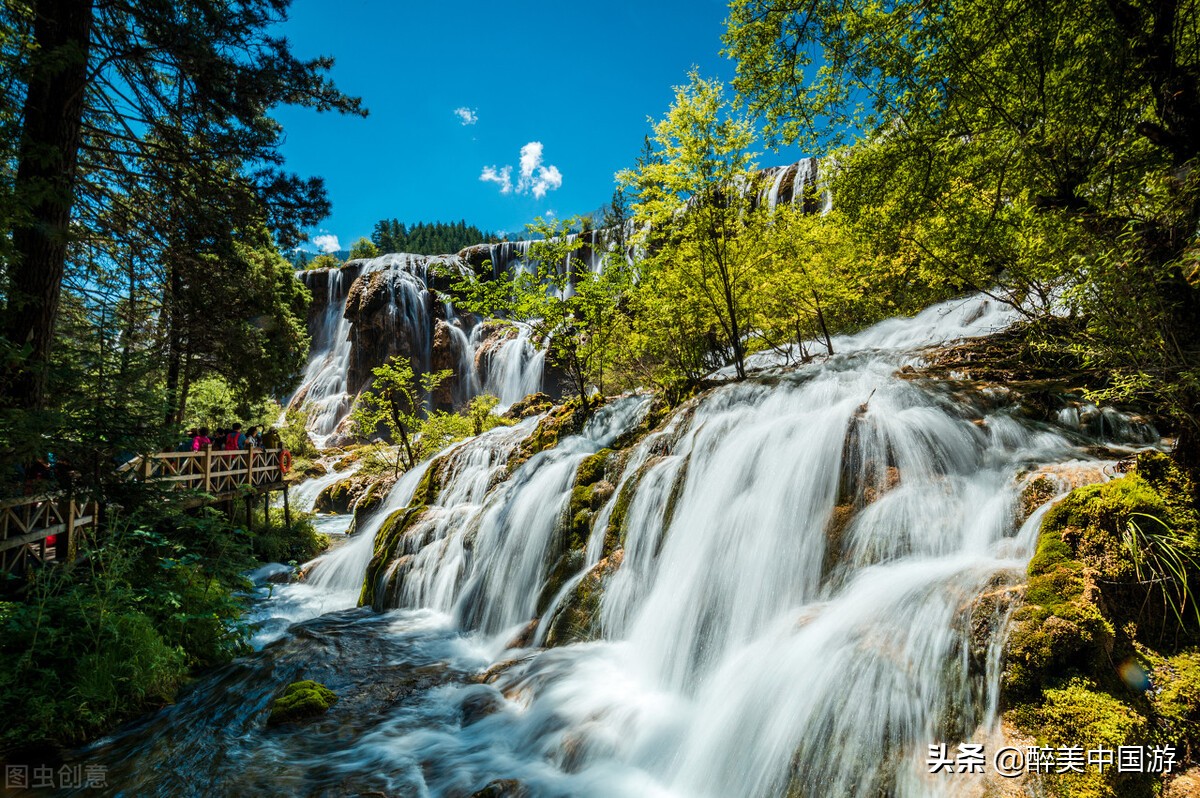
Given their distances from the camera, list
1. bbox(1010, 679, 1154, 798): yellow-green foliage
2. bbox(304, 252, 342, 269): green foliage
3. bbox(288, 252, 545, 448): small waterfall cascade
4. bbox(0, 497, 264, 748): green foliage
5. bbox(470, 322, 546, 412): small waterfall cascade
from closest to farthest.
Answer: bbox(1010, 679, 1154, 798): yellow-green foliage → bbox(0, 497, 264, 748): green foliage → bbox(470, 322, 546, 412): small waterfall cascade → bbox(288, 252, 545, 448): small waterfall cascade → bbox(304, 252, 342, 269): green foliage

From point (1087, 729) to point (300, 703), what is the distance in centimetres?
691

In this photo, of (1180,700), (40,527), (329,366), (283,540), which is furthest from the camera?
(329,366)

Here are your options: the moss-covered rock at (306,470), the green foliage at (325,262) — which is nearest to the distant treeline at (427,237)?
the green foliage at (325,262)

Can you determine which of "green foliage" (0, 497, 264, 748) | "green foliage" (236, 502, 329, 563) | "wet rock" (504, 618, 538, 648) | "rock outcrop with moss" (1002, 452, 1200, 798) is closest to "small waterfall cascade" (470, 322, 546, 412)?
"green foliage" (236, 502, 329, 563)

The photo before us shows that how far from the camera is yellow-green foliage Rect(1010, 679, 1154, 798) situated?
2484 millimetres

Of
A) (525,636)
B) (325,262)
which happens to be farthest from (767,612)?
(325,262)

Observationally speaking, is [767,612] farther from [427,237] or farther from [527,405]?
[427,237]

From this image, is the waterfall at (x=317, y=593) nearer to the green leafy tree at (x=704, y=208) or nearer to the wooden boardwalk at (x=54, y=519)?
the wooden boardwalk at (x=54, y=519)

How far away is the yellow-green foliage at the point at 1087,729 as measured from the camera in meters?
2.48

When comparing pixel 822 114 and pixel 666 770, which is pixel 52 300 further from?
pixel 822 114

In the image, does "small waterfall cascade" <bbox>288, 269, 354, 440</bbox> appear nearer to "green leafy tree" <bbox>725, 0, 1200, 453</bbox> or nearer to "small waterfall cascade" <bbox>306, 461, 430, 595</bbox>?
"small waterfall cascade" <bbox>306, 461, 430, 595</bbox>

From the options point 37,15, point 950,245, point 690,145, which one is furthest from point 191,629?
point 950,245

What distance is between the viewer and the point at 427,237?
3767 inches

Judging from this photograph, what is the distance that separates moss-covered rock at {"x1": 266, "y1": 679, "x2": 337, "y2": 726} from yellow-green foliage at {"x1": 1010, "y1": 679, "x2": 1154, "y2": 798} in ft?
21.5
